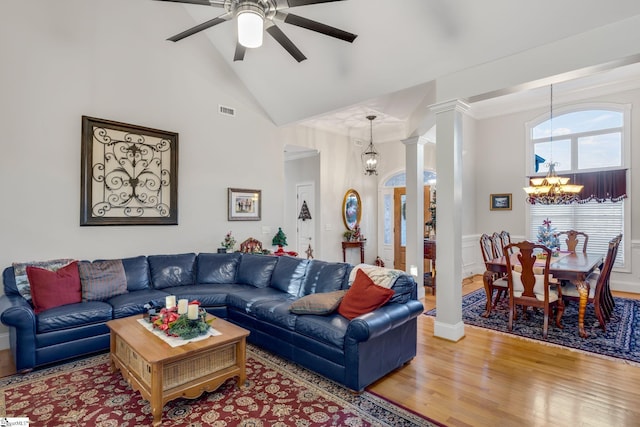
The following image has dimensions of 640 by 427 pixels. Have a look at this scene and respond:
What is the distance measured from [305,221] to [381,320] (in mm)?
5340

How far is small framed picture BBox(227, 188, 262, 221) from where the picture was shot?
18.3 feet

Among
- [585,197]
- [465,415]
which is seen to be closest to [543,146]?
[585,197]

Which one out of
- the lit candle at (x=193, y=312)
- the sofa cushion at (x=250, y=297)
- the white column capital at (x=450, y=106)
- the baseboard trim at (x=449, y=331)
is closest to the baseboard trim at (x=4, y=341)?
the sofa cushion at (x=250, y=297)

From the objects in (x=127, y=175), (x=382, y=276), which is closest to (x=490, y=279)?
(x=382, y=276)

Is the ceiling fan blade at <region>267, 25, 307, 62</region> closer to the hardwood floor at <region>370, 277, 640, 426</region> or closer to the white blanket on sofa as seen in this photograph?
the white blanket on sofa

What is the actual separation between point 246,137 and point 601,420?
5.41m

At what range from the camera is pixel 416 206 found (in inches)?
224

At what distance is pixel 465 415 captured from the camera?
2.40m

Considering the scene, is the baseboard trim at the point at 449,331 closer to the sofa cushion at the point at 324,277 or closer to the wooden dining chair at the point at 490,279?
the wooden dining chair at the point at 490,279

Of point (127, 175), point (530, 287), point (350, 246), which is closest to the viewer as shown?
point (530, 287)

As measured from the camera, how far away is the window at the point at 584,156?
615 centimetres

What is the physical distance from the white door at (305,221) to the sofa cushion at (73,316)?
15.1ft

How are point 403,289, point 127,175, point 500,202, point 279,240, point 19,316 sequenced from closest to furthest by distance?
1. point 19,316
2. point 403,289
3. point 127,175
4. point 279,240
5. point 500,202

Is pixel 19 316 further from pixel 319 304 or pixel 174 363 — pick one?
pixel 319 304
